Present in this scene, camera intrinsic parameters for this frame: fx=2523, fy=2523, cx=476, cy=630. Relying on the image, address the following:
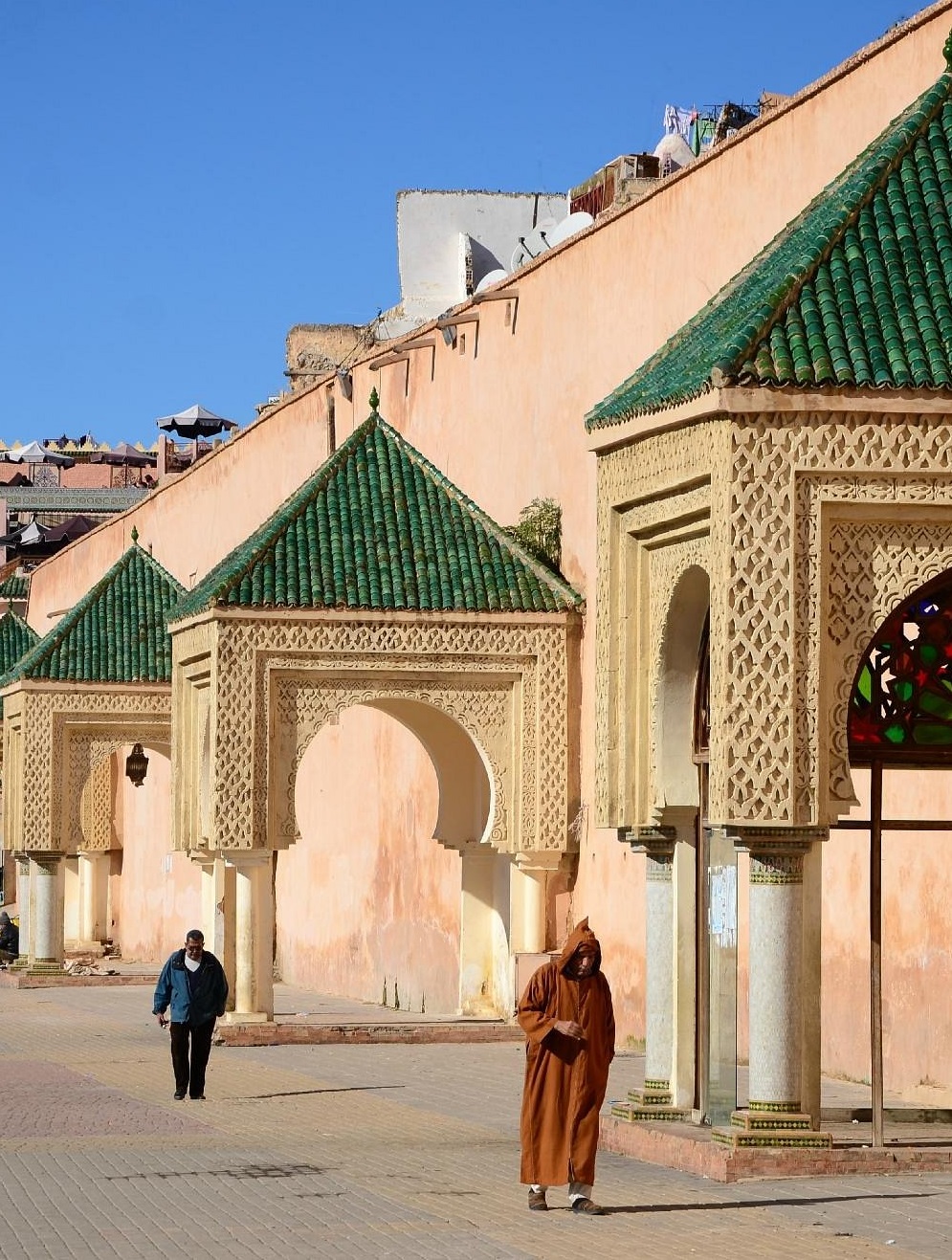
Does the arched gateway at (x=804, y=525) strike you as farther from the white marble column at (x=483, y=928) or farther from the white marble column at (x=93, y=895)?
the white marble column at (x=93, y=895)

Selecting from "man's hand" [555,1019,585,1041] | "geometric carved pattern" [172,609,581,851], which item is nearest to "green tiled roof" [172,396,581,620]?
"geometric carved pattern" [172,609,581,851]

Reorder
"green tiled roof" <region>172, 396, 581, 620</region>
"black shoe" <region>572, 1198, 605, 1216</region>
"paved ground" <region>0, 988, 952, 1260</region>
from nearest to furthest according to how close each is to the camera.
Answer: "paved ground" <region>0, 988, 952, 1260</region>, "black shoe" <region>572, 1198, 605, 1216</region>, "green tiled roof" <region>172, 396, 581, 620</region>

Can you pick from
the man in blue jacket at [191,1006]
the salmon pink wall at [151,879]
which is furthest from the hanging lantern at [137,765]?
the man in blue jacket at [191,1006]

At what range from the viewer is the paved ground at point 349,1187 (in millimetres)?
8797

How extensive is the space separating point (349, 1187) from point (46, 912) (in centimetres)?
1621

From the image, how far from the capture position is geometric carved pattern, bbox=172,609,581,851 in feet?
56.4

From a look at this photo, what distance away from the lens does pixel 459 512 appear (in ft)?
59.8

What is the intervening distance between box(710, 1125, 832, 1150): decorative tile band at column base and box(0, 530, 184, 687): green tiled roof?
15870mm

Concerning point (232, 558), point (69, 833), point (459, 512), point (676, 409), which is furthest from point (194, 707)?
point (676, 409)

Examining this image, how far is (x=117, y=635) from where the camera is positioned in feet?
84.8

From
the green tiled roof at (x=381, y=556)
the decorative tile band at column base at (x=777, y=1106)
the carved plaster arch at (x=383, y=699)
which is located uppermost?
the green tiled roof at (x=381, y=556)

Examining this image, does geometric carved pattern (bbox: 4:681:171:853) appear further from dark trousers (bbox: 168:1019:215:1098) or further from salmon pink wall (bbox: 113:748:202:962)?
dark trousers (bbox: 168:1019:215:1098)

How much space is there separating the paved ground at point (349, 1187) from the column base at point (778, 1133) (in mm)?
168

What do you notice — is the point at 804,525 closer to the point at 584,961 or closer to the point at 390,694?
the point at 584,961
